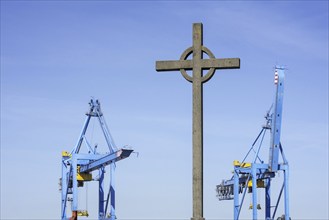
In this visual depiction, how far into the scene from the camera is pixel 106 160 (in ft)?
175

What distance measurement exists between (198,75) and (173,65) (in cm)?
41

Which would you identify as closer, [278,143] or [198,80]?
[198,80]

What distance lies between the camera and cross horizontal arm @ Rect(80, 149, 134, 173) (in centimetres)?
5166

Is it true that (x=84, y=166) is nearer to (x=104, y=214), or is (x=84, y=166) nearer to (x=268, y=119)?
(x=104, y=214)

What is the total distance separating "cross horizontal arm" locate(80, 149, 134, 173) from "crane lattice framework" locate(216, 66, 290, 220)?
10.7 metres

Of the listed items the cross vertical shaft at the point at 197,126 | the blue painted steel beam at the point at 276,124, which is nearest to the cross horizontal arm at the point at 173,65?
the cross vertical shaft at the point at 197,126

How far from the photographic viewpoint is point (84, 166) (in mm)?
56750

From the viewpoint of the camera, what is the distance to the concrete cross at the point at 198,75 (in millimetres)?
10500

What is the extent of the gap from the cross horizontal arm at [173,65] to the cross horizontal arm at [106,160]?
4025 centimetres

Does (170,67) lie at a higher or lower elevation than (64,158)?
lower

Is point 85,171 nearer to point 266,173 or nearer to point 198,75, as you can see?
point 266,173

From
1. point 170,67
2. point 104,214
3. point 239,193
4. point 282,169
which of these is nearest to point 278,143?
point 282,169

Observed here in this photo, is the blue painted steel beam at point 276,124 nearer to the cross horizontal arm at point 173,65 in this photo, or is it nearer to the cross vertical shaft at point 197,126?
the cross horizontal arm at point 173,65

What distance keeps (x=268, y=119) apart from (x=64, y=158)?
15.3 meters
